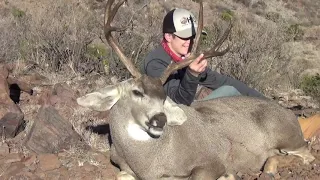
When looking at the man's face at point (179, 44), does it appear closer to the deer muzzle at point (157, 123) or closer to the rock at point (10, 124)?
the deer muzzle at point (157, 123)

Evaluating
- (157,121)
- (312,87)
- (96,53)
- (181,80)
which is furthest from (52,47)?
(157,121)

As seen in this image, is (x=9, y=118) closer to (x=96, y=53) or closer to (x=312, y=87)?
Answer: (x=96, y=53)

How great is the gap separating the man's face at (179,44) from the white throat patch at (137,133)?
4.63 feet

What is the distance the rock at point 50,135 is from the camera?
6453mm

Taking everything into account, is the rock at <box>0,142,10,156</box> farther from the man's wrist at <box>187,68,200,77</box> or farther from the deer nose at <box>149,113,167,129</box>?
the man's wrist at <box>187,68,200,77</box>

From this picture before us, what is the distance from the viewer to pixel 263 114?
6.48 metres

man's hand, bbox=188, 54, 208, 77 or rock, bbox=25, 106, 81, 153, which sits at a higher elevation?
man's hand, bbox=188, 54, 208, 77

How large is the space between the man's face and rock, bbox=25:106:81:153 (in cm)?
146

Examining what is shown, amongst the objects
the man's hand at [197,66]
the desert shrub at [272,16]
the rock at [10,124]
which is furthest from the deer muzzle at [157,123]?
the desert shrub at [272,16]

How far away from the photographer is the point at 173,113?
5387 mm

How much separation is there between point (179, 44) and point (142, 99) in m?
1.42

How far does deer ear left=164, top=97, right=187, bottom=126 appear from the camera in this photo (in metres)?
5.33

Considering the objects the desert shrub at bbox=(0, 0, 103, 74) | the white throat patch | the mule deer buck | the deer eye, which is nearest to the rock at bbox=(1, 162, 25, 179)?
the mule deer buck

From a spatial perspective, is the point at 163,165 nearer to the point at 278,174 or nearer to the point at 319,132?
the point at 278,174
